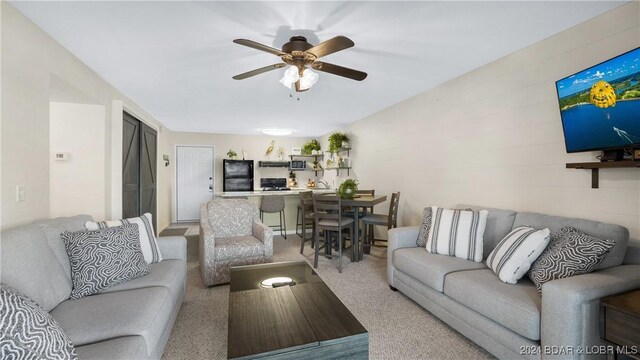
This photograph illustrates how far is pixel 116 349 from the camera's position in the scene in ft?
3.89

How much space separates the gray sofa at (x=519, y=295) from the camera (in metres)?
1.37

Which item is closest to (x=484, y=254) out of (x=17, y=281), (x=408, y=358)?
(x=408, y=358)

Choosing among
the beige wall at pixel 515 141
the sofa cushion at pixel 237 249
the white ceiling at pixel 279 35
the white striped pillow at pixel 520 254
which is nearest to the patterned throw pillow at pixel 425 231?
the beige wall at pixel 515 141

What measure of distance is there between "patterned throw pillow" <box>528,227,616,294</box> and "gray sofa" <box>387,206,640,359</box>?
0.08 meters

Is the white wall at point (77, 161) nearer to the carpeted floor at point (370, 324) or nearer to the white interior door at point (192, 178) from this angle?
the carpeted floor at point (370, 324)

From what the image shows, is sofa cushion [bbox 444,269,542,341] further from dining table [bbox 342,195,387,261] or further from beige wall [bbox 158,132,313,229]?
beige wall [bbox 158,132,313,229]

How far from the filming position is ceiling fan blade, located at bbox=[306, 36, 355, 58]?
5.68 ft

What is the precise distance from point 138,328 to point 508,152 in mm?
3187

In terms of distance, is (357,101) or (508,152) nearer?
(508,152)

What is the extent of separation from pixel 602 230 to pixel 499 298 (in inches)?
33.0

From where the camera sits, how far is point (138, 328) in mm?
1351

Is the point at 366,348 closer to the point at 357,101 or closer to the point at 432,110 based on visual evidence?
the point at 432,110

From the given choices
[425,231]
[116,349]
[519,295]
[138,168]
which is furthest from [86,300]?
[138,168]

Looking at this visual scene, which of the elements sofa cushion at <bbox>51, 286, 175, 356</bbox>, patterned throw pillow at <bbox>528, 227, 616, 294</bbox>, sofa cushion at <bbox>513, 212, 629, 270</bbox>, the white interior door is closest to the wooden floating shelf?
sofa cushion at <bbox>513, 212, 629, 270</bbox>
